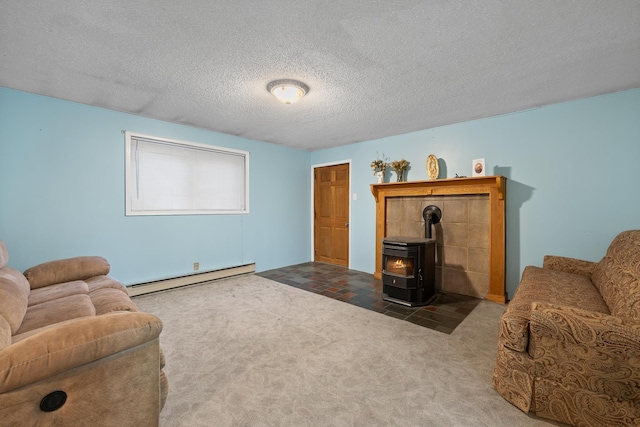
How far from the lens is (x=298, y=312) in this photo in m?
3.02

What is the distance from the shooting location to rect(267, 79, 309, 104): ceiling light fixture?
8.48ft

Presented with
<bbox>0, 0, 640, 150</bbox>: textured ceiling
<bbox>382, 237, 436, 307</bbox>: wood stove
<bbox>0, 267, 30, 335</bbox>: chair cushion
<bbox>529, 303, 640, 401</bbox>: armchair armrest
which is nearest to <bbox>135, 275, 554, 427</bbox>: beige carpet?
<bbox>529, 303, 640, 401</bbox>: armchair armrest

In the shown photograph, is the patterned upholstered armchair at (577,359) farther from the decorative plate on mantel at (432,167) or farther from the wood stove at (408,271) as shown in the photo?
the decorative plate on mantel at (432,167)

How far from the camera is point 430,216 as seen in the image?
381 centimetres

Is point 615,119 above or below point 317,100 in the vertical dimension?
below

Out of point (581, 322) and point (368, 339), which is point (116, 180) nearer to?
point (368, 339)

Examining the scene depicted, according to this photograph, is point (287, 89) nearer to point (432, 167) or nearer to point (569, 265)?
point (432, 167)

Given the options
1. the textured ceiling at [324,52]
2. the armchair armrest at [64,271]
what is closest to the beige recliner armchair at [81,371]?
the armchair armrest at [64,271]

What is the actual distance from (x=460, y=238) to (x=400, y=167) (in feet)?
4.57

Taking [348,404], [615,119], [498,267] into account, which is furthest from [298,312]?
[615,119]

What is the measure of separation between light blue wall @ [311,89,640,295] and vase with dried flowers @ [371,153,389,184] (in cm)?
89

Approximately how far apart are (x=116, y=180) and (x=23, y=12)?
2.09 metres

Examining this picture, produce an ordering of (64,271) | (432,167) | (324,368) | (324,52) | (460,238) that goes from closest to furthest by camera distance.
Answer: (324,368) → (324,52) → (64,271) → (460,238) → (432,167)

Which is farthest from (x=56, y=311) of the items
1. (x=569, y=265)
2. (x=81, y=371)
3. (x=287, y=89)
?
(x=569, y=265)
